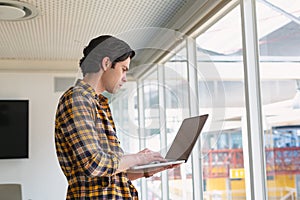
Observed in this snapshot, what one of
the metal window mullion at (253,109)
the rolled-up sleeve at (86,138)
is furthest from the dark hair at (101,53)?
the metal window mullion at (253,109)

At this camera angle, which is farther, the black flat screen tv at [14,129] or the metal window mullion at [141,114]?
the black flat screen tv at [14,129]

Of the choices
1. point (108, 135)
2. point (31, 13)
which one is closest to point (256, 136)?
point (108, 135)

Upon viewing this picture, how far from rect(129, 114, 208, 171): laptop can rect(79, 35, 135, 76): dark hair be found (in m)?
0.31

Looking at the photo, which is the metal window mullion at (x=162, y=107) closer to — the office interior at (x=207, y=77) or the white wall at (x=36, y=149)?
the office interior at (x=207, y=77)

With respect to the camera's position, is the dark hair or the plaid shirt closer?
the plaid shirt

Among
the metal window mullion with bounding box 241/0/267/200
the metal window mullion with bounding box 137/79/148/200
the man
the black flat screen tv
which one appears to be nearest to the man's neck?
the man

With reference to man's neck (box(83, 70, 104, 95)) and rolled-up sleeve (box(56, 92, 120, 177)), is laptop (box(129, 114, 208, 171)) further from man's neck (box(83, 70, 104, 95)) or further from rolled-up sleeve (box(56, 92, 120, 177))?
man's neck (box(83, 70, 104, 95))

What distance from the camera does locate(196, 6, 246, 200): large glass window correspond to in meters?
2.06

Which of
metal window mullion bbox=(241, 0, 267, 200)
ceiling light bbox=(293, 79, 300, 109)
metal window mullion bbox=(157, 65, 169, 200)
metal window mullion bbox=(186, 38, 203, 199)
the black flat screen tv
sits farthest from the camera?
the black flat screen tv

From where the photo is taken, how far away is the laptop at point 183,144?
1264 mm

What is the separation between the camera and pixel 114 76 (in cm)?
131

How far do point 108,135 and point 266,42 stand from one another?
110cm

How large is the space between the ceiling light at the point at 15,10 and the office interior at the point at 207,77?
0.01 metres

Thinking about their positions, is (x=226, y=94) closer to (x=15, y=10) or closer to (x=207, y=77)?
(x=207, y=77)
